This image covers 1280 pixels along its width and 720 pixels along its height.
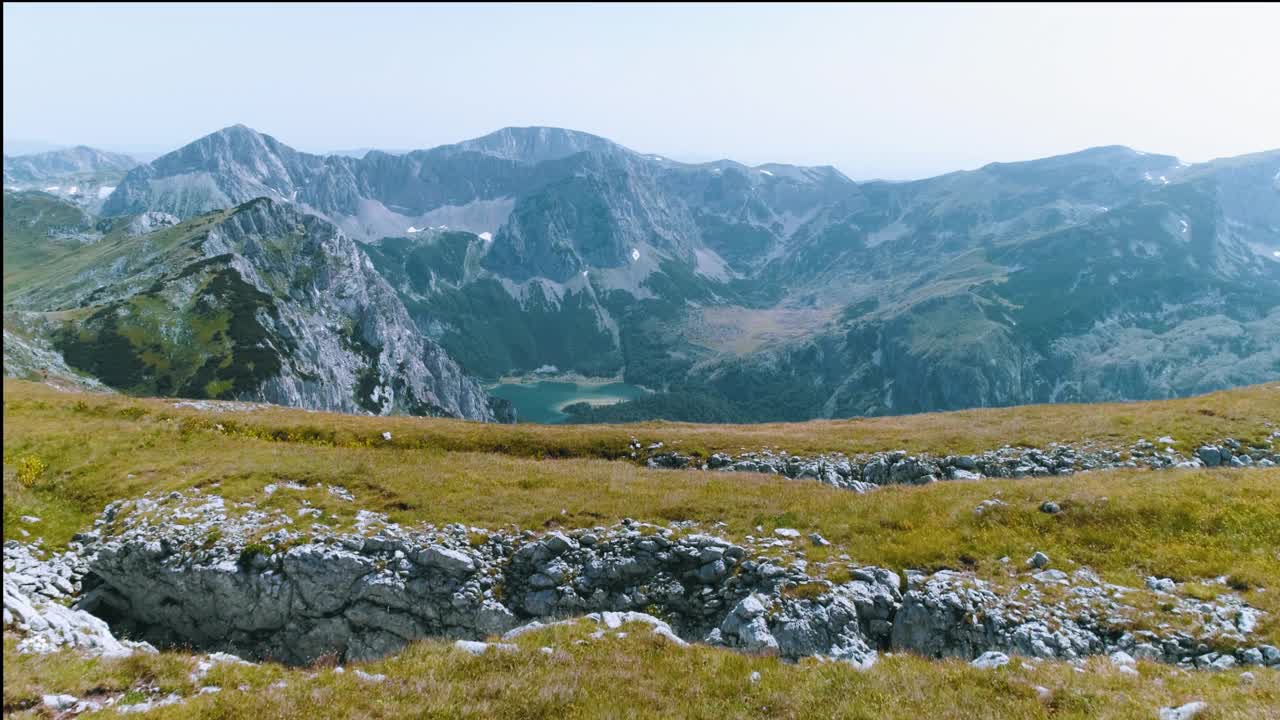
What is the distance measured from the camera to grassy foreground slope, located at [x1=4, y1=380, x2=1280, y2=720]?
14.6m

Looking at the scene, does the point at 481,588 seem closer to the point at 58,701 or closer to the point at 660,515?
the point at 660,515

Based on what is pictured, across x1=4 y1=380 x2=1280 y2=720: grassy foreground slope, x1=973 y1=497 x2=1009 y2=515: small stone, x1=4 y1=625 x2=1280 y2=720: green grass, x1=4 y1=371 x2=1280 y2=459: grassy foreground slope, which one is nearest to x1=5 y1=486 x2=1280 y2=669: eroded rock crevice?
x1=4 y1=380 x2=1280 y2=720: grassy foreground slope

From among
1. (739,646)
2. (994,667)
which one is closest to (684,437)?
(739,646)

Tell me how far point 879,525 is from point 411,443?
30.5 metres

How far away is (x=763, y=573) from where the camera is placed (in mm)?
22297

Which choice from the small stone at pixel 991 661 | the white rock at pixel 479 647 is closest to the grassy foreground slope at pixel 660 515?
the white rock at pixel 479 647

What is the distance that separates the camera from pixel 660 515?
89.7ft

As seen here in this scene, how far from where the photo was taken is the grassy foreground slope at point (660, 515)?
1459cm

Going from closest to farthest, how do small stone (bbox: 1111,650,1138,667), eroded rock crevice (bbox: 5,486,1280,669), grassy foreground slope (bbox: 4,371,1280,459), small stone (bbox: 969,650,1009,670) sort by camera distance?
small stone (bbox: 1111,650,1138,667), small stone (bbox: 969,650,1009,670), eroded rock crevice (bbox: 5,486,1280,669), grassy foreground slope (bbox: 4,371,1280,459)

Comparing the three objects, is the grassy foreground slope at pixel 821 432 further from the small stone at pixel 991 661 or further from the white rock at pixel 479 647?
the white rock at pixel 479 647

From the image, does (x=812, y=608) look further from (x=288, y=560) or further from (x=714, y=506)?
(x=288, y=560)

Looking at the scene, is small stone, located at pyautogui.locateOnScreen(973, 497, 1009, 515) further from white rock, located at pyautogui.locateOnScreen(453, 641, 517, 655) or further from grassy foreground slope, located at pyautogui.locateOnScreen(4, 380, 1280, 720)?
white rock, located at pyautogui.locateOnScreen(453, 641, 517, 655)

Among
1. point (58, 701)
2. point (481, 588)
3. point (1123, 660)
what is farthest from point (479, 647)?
point (1123, 660)

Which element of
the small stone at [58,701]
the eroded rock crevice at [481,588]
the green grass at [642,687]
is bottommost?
the eroded rock crevice at [481,588]
